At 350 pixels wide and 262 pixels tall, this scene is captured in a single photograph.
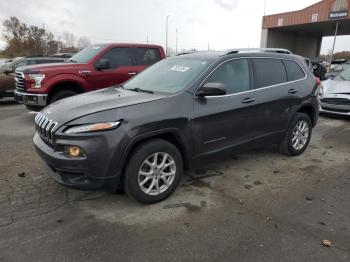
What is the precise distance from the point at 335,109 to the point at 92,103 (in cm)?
726

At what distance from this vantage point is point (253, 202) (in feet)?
12.5

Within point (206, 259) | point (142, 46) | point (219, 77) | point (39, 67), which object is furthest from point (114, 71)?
point (206, 259)

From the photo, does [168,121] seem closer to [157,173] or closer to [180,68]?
[157,173]

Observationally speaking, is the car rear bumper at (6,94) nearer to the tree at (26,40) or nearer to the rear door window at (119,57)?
the rear door window at (119,57)

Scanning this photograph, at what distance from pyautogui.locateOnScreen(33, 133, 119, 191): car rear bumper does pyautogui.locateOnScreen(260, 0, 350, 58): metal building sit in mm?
30648

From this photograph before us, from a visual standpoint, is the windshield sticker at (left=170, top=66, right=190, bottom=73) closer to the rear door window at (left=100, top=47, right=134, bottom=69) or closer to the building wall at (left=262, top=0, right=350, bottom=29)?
the rear door window at (left=100, top=47, right=134, bottom=69)

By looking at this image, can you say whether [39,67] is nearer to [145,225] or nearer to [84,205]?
[84,205]

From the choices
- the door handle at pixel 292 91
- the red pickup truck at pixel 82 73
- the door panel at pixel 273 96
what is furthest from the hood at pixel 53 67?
the door handle at pixel 292 91

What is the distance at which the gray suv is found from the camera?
3229 mm

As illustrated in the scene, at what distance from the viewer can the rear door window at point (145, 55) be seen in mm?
8866

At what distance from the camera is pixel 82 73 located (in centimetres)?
780

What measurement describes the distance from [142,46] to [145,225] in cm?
667

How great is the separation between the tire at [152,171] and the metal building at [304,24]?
29905mm

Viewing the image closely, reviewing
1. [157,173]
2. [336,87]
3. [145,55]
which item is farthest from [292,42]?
[157,173]
